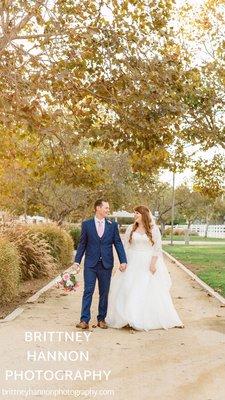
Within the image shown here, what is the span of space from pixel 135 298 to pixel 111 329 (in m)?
0.67

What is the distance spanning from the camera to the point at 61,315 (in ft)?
42.6

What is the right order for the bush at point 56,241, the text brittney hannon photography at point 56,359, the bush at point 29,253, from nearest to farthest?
1. the text brittney hannon photography at point 56,359
2. the bush at point 29,253
3. the bush at point 56,241

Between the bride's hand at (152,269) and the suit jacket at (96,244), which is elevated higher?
the suit jacket at (96,244)

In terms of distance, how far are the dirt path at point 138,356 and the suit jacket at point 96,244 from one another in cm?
115

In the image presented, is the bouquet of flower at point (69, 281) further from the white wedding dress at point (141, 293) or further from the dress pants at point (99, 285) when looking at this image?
the white wedding dress at point (141, 293)

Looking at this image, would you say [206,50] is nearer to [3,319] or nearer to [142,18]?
[142,18]

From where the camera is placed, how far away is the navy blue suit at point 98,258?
37.4ft

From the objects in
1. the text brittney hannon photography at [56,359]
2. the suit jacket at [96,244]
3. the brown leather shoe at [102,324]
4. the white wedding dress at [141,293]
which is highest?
the suit jacket at [96,244]

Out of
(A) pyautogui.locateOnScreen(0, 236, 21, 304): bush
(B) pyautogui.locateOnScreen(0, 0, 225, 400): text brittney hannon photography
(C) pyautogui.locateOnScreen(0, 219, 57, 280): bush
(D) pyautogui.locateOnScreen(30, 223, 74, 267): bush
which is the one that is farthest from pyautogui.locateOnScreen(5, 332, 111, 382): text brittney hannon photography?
(D) pyautogui.locateOnScreen(30, 223, 74, 267): bush

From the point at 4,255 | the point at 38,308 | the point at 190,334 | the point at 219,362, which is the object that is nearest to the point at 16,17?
the point at 4,255

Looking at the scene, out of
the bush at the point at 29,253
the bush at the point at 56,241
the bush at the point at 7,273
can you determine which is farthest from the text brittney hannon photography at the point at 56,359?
the bush at the point at 56,241

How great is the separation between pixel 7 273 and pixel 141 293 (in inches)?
149

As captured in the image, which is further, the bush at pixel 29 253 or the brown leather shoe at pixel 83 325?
the bush at pixel 29 253

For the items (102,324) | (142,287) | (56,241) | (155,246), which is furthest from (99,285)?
(56,241)
